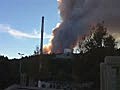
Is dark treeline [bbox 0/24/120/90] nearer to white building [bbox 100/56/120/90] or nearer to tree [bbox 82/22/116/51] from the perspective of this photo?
tree [bbox 82/22/116/51]

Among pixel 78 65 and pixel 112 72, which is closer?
pixel 112 72

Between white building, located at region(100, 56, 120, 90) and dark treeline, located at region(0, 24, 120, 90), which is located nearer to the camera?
white building, located at region(100, 56, 120, 90)

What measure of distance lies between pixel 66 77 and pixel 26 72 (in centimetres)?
1253

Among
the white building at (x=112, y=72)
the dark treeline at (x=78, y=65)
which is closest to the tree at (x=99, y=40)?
the dark treeline at (x=78, y=65)

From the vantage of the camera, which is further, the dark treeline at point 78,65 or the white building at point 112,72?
the dark treeline at point 78,65

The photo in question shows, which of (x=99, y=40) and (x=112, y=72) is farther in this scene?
(x=99, y=40)

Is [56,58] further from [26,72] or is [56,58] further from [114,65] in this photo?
[114,65]

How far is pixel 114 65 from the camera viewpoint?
2288cm

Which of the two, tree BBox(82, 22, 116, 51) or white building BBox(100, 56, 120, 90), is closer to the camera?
white building BBox(100, 56, 120, 90)

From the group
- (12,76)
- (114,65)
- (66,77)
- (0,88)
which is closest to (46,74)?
(66,77)

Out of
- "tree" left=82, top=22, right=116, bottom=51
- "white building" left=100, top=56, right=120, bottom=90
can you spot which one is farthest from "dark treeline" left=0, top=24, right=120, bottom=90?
"white building" left=100, top=56, right=120, bottom=90

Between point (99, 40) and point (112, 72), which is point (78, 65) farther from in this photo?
point (112, 72)

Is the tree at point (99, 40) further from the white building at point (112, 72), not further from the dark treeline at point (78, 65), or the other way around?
the white building at point (112, 72)

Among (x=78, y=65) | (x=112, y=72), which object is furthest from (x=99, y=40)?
(x=112, y=72)
